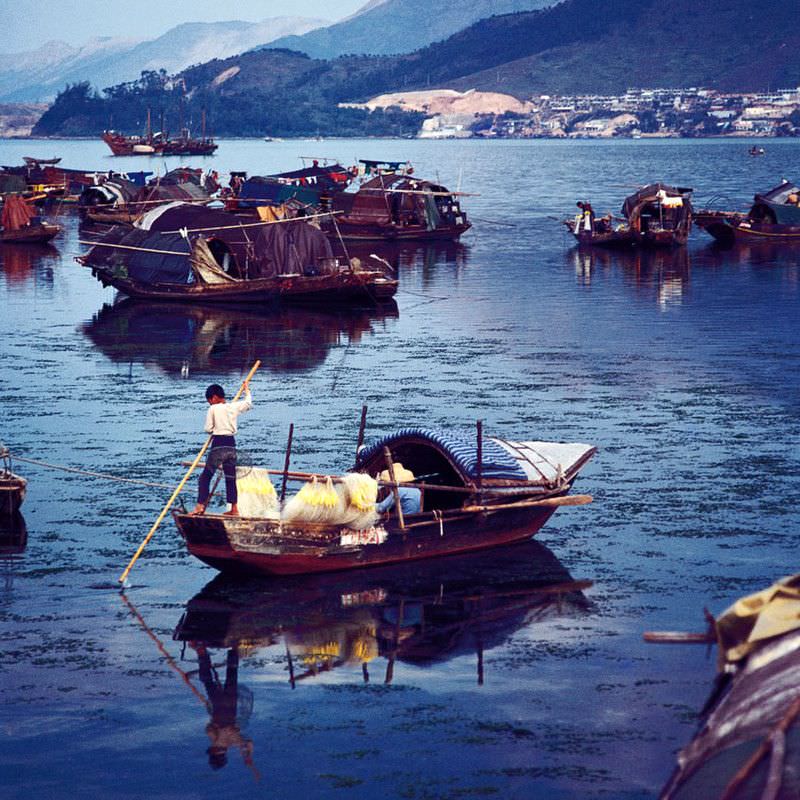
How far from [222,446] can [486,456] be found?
372cm

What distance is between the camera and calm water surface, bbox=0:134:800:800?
14398 millimetres

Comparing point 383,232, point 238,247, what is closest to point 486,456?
point 238,247

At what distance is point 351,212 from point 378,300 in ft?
A: 81.0

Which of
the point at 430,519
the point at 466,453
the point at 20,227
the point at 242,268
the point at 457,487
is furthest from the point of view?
the point at 20,227

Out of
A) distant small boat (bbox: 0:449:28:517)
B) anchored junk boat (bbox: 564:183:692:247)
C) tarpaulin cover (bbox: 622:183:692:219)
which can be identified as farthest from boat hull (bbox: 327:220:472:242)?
distant small boat (bbox: 0:449:28:517)

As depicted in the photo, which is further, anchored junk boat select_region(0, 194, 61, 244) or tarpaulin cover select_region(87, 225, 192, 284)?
anchored junk boat select_region(0, 194, 61, 244)

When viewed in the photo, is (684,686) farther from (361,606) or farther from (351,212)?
(351,212)

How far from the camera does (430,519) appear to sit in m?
19.8

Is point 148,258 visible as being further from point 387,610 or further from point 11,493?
point 387,610

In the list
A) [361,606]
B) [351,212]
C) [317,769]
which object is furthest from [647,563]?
[351,212]

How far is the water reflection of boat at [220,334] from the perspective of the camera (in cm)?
3809

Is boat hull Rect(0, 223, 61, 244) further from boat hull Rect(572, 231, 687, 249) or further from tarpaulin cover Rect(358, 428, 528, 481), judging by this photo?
tarpaulin cover Rect(358, 428, 528, 481)

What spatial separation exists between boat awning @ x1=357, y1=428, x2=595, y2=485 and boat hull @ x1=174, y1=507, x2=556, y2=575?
1.87 feet

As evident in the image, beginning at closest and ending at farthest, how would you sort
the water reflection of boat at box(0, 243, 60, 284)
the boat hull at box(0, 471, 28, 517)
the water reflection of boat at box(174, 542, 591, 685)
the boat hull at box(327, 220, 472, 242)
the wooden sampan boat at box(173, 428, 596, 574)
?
the water reflection of boat at box(174, 542, 591, 685) < the wooden sampan boat at box(173, 428, 596, 574) < the boat hull at box(0, 471, 28, 517) < the water reflection of boat at box(0, 243, 60, 284) < the boat hull at box(327, 220, 472, 242)
